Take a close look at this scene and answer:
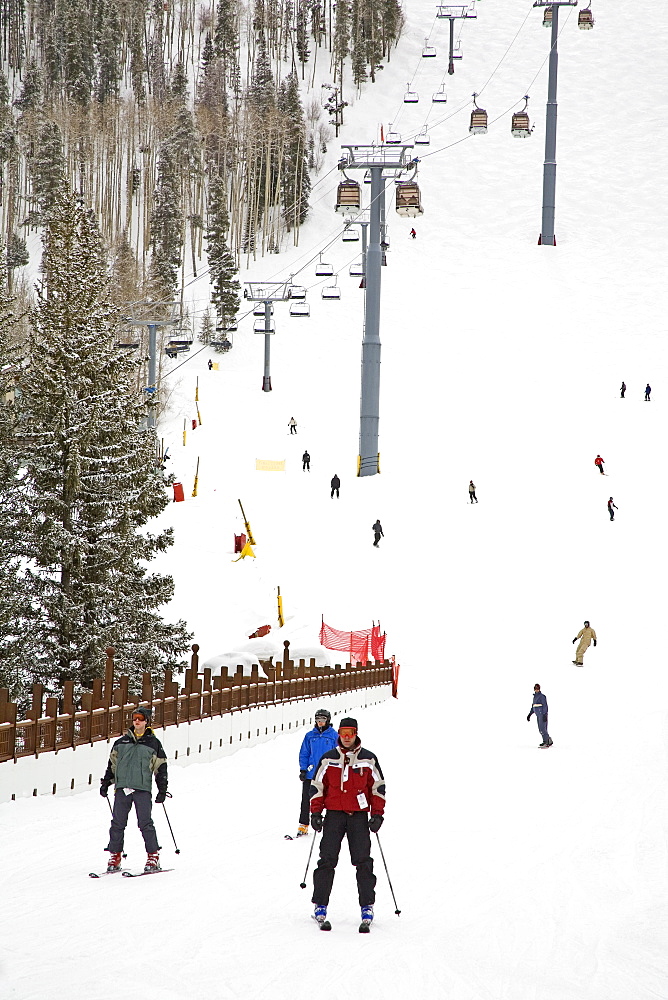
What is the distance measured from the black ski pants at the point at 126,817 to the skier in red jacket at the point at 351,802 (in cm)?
193

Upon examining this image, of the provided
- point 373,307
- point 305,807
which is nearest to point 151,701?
point 305,807

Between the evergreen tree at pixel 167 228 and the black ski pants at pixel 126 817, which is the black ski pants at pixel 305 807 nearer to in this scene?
the black ski pants at pixel 126 817

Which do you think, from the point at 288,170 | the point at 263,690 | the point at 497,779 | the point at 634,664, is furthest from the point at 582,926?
the point at 288,170

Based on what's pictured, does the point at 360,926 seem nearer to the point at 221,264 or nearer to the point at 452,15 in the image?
the point at 221,264

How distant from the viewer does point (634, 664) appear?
2525 centimetres

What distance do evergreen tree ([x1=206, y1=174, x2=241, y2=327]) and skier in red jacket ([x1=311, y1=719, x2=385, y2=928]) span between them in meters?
63.3

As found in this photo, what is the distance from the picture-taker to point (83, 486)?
19.4 metres

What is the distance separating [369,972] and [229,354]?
62.9 metres

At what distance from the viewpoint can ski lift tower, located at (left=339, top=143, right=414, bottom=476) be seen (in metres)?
41.0

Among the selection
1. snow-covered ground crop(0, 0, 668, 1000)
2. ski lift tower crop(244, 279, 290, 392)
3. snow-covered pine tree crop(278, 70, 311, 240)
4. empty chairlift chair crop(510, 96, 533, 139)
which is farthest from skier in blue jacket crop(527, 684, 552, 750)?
snow-covered pine tree crop(278, 70, 311, 240)

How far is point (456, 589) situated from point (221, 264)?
146ft

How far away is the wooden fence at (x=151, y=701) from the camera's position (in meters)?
11.4

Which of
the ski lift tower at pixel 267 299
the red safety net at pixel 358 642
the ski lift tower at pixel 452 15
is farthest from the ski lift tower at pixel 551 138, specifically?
the red safety net at pixel 358 642

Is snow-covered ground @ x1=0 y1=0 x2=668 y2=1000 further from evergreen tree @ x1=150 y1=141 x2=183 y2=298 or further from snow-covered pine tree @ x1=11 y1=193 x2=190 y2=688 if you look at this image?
evergreen tree @ x1=150 y1=141 x2=183 y2=298
